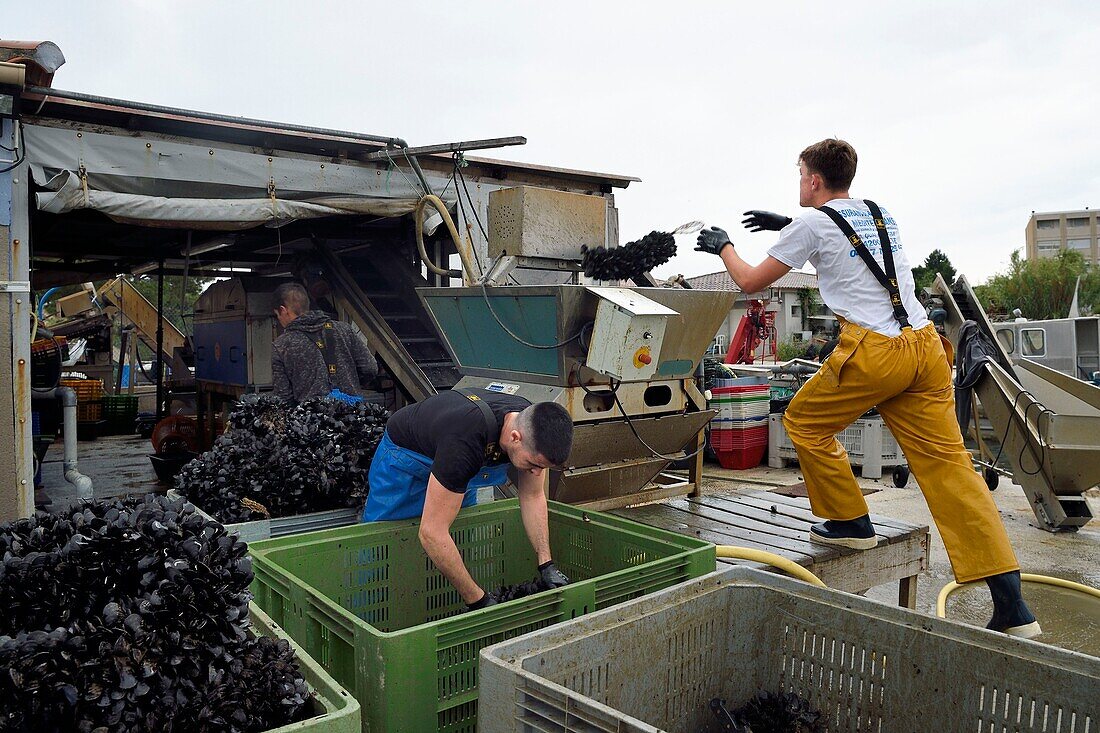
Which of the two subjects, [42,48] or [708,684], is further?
[42,48]

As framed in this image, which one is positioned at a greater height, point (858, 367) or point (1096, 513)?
point (858, 367)

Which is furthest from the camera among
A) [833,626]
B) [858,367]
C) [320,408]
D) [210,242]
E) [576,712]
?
[210,242]

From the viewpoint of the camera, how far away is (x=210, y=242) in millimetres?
8281

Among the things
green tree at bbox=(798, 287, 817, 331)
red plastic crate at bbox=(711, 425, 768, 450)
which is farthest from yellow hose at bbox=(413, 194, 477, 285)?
green tree at bbox=(798, 287, 817, 331)

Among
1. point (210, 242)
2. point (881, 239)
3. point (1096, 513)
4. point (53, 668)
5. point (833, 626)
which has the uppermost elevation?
point (210, 242)

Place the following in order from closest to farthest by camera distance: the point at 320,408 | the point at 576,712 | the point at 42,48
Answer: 1. the point at 576,712
2. the point at 320,408
3. the point at 42,48

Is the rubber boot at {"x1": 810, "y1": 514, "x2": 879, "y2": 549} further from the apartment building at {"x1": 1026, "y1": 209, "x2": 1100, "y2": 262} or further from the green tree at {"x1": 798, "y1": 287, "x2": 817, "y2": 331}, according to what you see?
the apartment building at {"x1": 1026, "y1": 209, "x2": 1100, "y2": 262}

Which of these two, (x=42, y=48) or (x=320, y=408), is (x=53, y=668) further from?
(x=42, y=48)

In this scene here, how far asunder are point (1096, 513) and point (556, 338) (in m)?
6.54

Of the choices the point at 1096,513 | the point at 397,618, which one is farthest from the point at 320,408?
the point at 1096,513

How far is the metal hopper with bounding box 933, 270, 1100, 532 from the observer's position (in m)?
6.18

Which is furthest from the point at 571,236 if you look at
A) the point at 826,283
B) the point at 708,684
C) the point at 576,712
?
the point at 576,712

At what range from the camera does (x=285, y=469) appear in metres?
3.58

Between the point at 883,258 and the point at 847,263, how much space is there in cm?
17
